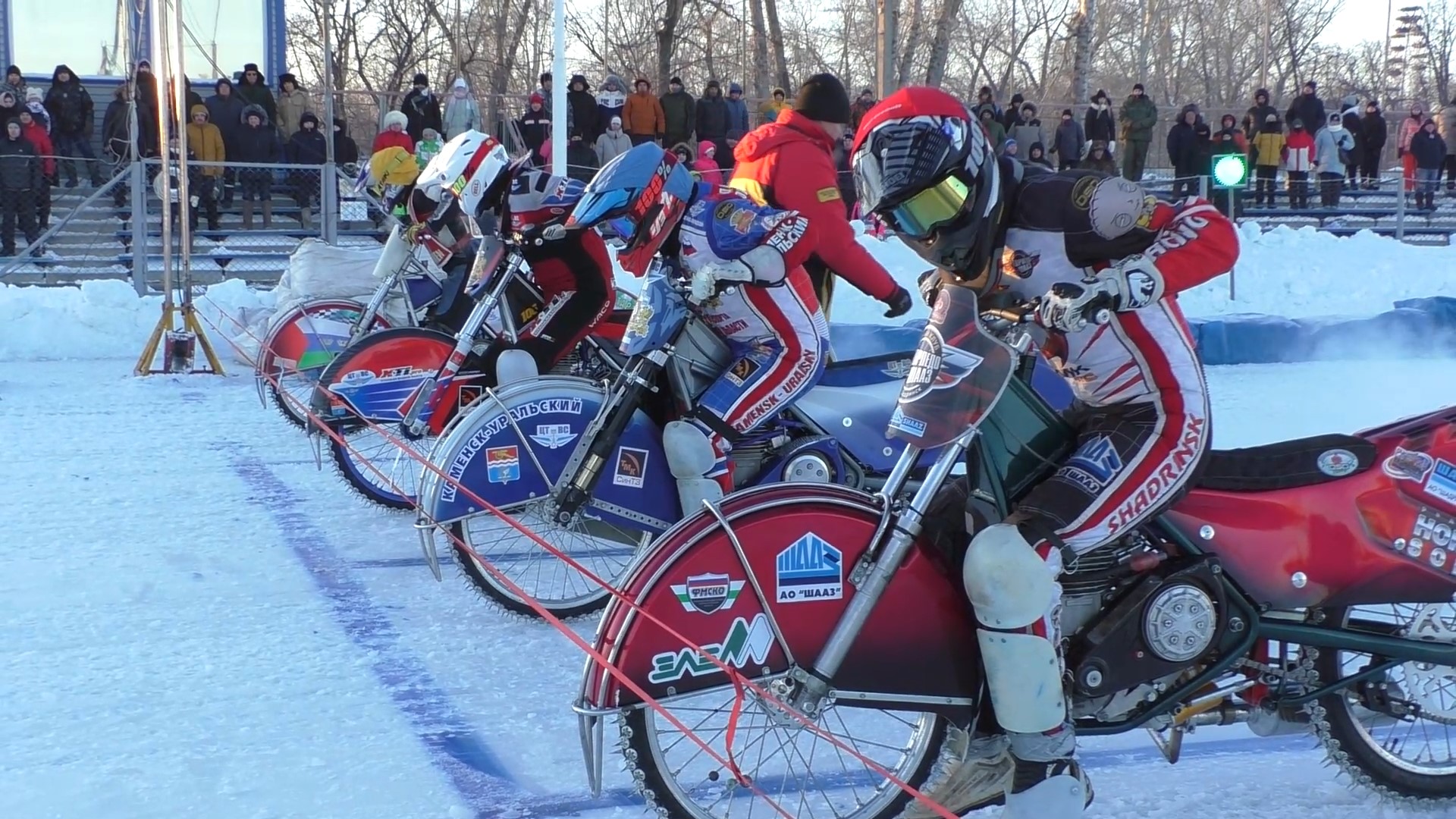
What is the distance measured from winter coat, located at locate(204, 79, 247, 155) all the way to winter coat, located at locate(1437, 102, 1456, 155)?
16631mm

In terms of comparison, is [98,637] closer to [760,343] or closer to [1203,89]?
[760,343]

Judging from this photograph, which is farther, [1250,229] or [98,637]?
[1250,229]

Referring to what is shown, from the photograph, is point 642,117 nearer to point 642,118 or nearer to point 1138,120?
point 642,118

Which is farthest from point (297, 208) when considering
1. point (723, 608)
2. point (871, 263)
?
point (723, 608)

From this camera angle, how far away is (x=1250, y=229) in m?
17.2

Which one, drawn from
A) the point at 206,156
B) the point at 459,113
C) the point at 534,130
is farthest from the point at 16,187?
the point at 534,130

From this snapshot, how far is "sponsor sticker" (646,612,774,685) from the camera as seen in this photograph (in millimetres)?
3188

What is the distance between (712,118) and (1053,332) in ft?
49.1

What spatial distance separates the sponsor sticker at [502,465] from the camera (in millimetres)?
5242

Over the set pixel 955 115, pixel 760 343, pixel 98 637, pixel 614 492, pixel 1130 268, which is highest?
pixel 955 115

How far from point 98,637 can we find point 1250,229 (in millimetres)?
15125

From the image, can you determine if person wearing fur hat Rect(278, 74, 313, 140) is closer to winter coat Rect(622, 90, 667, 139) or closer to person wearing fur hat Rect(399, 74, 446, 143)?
person wearing fur hat Rect(399, 74, 446, 143)

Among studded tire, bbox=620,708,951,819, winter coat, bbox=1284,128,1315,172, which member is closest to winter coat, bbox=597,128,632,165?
winter coat, bbox=1284,128,1315,172

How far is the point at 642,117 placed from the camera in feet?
57.8
